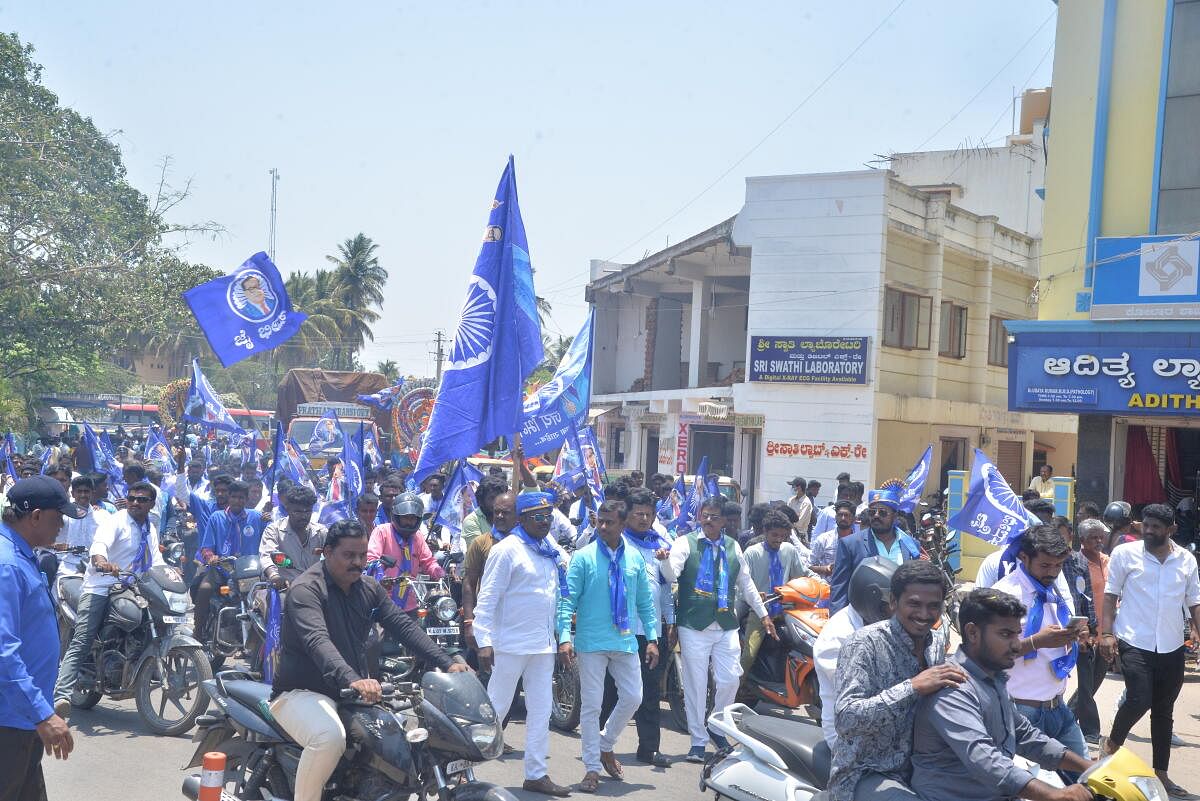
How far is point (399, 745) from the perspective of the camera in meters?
4.93

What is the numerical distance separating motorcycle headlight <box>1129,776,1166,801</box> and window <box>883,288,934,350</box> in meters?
21.6

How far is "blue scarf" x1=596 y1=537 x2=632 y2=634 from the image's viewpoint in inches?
282

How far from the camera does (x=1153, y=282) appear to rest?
16672 millimetres

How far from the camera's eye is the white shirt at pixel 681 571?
7883mm

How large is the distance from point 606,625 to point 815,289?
60.7 feet

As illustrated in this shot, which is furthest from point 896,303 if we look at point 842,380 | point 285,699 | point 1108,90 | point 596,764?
point 285,699

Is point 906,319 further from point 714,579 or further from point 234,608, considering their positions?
point 234,608

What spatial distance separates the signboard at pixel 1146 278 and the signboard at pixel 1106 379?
20.1 inches

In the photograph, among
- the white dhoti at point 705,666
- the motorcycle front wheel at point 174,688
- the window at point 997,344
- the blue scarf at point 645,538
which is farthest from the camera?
the window at point 997,344

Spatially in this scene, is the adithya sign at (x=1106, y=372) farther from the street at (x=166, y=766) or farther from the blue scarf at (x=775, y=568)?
the blue scarf at (x=775, y=568)

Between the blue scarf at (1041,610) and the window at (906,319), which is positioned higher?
the window at (906,319)

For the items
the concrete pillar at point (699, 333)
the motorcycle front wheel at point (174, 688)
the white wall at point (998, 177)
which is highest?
the white wall at point (998, 177)

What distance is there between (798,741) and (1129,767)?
Answer: 1.64m

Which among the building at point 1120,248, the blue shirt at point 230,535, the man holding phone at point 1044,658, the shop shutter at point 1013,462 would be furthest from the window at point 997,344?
the man holding phone at point 1044,658
